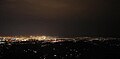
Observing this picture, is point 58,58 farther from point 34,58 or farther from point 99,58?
A: point 99,58

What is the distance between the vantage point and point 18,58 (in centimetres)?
5950

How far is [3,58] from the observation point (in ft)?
191

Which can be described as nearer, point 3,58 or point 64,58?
point 3,58

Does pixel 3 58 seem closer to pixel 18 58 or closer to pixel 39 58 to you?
pixel 18 58

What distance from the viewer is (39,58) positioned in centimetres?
6134

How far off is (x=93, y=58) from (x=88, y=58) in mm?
1113

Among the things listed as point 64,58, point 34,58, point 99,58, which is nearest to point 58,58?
point 64,58

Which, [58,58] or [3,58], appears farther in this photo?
[58,58]

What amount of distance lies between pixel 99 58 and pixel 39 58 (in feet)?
44.3

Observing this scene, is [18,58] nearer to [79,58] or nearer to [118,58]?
[79,58]

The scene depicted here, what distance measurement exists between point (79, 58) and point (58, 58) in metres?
4.74

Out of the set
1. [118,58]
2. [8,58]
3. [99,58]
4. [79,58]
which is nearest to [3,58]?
[8,58]

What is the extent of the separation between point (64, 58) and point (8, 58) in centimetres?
1274

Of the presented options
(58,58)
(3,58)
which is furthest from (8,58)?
(58,58)
